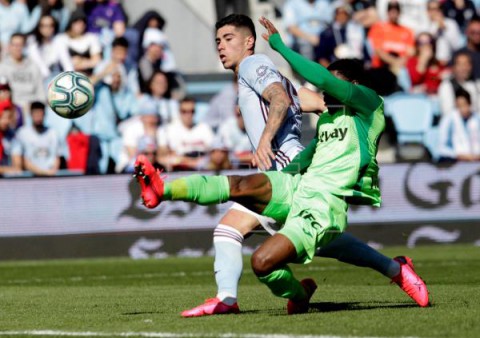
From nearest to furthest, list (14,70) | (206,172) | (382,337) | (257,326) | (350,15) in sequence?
(382,337)
(257,326)
(206,172)
(14,70)
(350,15)

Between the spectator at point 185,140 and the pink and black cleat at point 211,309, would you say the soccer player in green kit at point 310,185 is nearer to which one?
the pink and black cleat at point 211,309

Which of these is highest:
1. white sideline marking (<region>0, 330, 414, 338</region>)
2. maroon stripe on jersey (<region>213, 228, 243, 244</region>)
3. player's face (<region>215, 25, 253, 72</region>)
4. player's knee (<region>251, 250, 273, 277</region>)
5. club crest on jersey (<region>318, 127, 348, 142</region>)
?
player's face (<region>215, 25, 253, 72</region>)

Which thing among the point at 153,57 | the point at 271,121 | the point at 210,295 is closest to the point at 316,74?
the point at 271,121

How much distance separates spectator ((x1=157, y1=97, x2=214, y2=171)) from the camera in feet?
60.9

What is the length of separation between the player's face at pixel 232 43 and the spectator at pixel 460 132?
35.5 feet

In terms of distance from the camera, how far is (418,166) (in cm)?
1794

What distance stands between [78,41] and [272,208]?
13.5 metres

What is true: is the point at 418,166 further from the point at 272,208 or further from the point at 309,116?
the point at 272,208

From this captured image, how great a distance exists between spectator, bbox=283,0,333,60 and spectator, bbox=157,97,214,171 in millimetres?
3319

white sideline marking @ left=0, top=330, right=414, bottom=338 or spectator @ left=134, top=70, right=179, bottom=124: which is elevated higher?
spectator @ left=134, top=70, right=179, bottom=124

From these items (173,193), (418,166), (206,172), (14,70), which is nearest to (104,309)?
(173,193)

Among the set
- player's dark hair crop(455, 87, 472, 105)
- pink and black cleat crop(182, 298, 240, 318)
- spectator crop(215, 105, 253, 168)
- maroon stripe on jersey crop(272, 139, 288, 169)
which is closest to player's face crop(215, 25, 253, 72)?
maroon stripe on jersey crop(272, 139, 288, 169)

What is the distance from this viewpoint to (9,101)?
18922 mm

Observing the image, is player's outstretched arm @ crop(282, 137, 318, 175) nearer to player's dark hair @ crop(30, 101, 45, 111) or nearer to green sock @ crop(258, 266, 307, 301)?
green sock @ crop(258, 266, 307, 301)
